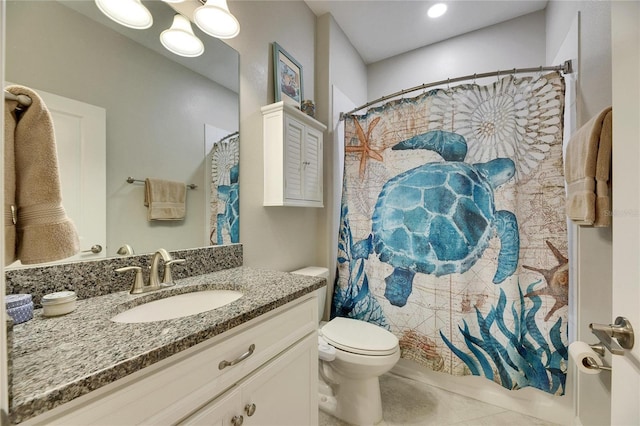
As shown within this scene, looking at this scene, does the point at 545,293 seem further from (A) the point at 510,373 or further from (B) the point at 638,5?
(B) the point at 638,5

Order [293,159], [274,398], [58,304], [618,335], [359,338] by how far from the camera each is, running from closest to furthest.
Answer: [618,335] < [58,304] < [274,398] < [359,338] < [293,159]

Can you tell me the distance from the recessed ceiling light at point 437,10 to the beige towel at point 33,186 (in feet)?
7.65

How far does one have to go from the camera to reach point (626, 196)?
20.4 inches

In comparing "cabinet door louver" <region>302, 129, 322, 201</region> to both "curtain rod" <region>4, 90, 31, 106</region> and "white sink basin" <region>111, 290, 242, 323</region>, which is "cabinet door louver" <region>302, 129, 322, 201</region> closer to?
"white sink basin" <region>111, 290, 242, 323</region>

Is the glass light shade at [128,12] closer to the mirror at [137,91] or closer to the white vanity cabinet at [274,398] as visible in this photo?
the mirror at [137,91]

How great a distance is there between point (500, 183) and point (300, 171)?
1159 mm

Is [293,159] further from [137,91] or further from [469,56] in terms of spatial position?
[469,56]

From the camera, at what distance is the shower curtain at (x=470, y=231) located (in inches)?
51.6

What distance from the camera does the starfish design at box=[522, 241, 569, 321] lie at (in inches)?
50.1

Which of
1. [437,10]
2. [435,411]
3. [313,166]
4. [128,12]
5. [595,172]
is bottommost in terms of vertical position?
[435,411]

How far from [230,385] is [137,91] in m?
1.10

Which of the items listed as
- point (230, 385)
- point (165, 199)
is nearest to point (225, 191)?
point (165, 199)

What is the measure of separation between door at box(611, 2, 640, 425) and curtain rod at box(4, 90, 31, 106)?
3.97 feet

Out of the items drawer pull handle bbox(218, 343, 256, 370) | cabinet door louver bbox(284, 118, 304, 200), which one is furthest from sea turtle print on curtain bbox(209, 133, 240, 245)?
drawer pull handle bbox(218, 343, 256, 370)
